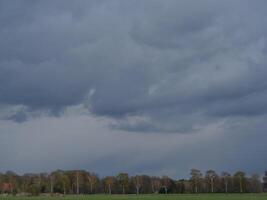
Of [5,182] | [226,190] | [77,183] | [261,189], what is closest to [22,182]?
[5,182]

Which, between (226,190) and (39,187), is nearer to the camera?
(39,187)

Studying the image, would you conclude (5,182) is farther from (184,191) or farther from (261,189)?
(261,189)

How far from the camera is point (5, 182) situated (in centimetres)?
19538

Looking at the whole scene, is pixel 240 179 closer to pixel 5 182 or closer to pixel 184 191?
pixel 184 191

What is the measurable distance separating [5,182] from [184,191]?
69981 mm

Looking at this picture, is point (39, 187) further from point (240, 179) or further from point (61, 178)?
point (240, 179)

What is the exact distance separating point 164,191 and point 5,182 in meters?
61.8

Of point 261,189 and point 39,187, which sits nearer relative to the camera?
point 39,187

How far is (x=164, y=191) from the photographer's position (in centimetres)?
19200

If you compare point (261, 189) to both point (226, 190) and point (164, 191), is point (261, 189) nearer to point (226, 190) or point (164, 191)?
point (226, 190)

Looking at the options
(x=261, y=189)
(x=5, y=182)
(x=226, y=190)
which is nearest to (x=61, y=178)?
(x=5, y=182)

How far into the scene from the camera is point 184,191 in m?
198

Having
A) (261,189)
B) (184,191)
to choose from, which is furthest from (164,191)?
(261,189)

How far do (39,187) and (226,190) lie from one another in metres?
71.8
